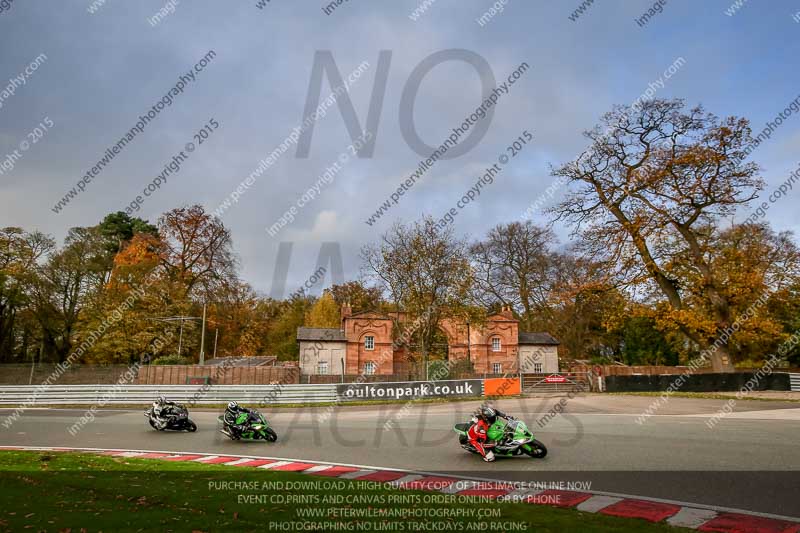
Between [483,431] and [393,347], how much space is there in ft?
131

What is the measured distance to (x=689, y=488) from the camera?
→ 8.93 metres

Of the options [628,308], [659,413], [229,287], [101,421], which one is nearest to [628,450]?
[659,413]

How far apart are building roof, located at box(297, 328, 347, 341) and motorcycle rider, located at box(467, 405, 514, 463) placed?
123ft

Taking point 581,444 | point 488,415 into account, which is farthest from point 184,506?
point 581,444

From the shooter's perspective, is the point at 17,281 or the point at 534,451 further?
the point at 17,281

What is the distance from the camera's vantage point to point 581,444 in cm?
1384

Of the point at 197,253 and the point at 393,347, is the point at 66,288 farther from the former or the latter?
the point at 393,347

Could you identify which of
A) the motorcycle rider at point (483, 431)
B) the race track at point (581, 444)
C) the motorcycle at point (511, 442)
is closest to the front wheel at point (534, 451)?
the motorcycle at point (511, 442)

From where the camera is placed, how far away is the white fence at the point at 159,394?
98.1ft

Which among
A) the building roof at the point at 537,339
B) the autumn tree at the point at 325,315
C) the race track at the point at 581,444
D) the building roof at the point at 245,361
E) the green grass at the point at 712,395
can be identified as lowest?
the race track at the point at 581,444

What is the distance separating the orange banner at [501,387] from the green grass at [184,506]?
1036 inches

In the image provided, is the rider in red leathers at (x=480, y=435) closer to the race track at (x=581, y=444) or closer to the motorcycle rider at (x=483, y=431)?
the motorcycle rider at (x=483, y=431)

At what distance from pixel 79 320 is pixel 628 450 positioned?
43.7 meters

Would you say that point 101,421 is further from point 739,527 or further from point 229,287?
point 229,287
